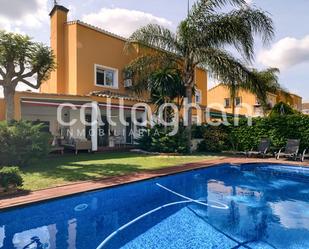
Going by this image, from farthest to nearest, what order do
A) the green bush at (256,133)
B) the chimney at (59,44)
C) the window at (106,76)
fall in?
the window at (106,76)
the chimney at (59,44)
the green bush at (256,133)

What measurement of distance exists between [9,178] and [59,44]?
23252mm

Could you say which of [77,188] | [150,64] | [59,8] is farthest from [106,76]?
[77,188]

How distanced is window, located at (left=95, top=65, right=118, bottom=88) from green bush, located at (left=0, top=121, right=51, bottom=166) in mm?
15356

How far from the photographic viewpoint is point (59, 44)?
32000mm

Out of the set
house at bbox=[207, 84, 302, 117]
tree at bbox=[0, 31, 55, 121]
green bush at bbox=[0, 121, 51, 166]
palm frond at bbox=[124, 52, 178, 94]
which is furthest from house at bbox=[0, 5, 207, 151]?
house at bbox=[207, 84, 302, 117]

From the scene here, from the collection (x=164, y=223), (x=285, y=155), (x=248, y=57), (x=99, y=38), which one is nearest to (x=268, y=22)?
(x=248, y=57)

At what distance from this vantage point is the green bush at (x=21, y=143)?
1673 cm

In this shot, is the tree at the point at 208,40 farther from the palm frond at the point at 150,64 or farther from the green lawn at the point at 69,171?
the green lawn at the point at 69,171

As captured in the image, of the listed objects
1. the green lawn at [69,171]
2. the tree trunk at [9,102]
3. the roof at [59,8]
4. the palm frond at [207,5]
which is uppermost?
the roof at [59,8]

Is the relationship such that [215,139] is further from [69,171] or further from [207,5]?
[69,171]

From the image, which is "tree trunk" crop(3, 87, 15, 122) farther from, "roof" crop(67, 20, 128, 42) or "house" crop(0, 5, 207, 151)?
"roof" crop(67, 20, 128, 42)

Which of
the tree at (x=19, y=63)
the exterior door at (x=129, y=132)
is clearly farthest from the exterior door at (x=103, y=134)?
the tree at (x=19, y=63)

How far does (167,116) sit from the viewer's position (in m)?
28.9

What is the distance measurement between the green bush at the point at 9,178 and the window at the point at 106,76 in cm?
2159
